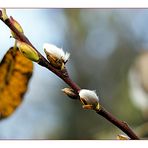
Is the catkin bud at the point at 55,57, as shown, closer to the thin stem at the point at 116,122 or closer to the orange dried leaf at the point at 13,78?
the orange dried leaf at the point at 13,78

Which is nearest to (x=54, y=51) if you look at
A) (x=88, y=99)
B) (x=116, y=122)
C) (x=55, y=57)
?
(x=55, y=57)

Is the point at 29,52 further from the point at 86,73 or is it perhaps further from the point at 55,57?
the point at 86,73

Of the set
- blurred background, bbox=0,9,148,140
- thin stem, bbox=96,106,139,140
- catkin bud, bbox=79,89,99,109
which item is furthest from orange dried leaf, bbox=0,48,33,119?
thin stem, bbox=96,106,139,140

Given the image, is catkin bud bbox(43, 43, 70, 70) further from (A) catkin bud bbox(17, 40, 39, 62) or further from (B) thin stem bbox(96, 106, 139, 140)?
(B) thin stem bbox(96, 106, 139, 140)

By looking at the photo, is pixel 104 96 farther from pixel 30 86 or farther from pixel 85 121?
pixel 30 86

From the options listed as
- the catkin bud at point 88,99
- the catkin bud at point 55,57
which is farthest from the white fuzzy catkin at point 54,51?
the catkin bud at point 88,99

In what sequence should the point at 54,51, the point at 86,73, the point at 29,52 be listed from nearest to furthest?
the point at 29,52 → the point at 54,51 → the point at 86,73
